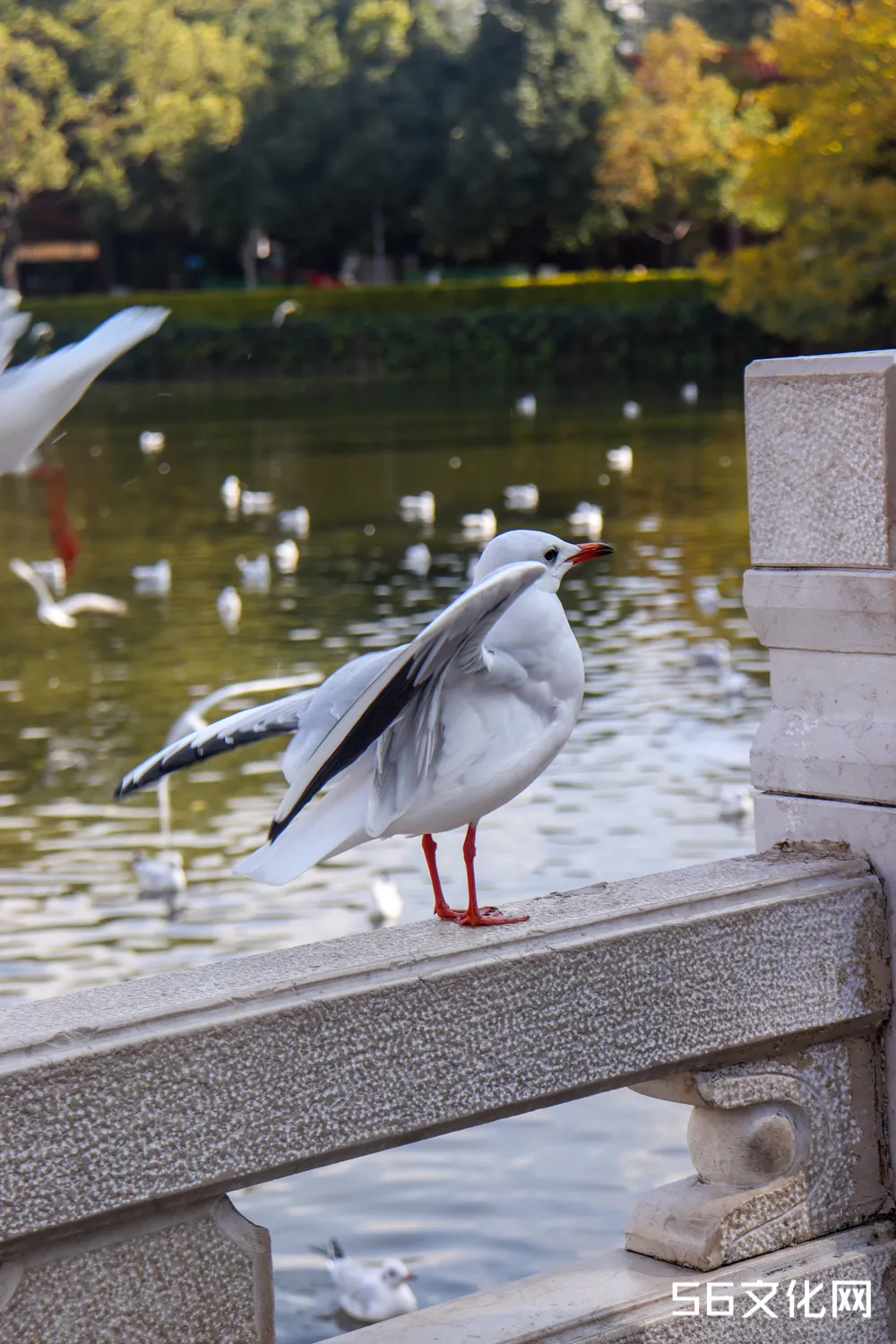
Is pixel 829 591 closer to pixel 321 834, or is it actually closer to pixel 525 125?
pixel 321 834

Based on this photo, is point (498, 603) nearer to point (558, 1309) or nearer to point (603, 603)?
point (558, 1309)

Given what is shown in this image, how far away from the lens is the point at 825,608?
9.18 ft

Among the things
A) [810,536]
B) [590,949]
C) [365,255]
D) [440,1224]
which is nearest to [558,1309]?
[590,949]

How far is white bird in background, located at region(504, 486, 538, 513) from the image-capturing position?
18.2 meters

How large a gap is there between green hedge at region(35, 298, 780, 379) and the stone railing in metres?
33.9

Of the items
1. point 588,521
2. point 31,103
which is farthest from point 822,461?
point 31,103

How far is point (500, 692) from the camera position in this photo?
253 centimetres

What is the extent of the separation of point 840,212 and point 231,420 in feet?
30.6

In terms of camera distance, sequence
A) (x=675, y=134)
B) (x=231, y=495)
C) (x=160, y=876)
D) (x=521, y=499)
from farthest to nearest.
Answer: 1. (x=675, y=134)
2. (x=231, y=495)
3. (x=521, y=499)
4. (x=160, y=876)

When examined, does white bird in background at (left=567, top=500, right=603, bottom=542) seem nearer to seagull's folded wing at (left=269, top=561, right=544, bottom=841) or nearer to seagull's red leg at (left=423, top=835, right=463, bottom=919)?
seagull's red leg at (left=423, top=835, right=463, bottom=919)

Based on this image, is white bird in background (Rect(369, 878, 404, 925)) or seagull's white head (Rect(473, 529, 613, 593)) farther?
white bird in background (Rect(369, 878, 404, 925))

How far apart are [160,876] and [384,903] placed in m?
0.98

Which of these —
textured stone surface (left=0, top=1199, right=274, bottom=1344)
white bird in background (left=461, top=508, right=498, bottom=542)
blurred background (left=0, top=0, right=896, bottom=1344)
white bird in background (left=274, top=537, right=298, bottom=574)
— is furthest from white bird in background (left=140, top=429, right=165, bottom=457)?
textured stone surface (left=0, top=1199, right=274, bottom=1344)

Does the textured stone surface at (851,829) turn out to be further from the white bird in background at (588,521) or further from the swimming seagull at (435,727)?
the white bird in background at (588,521)
